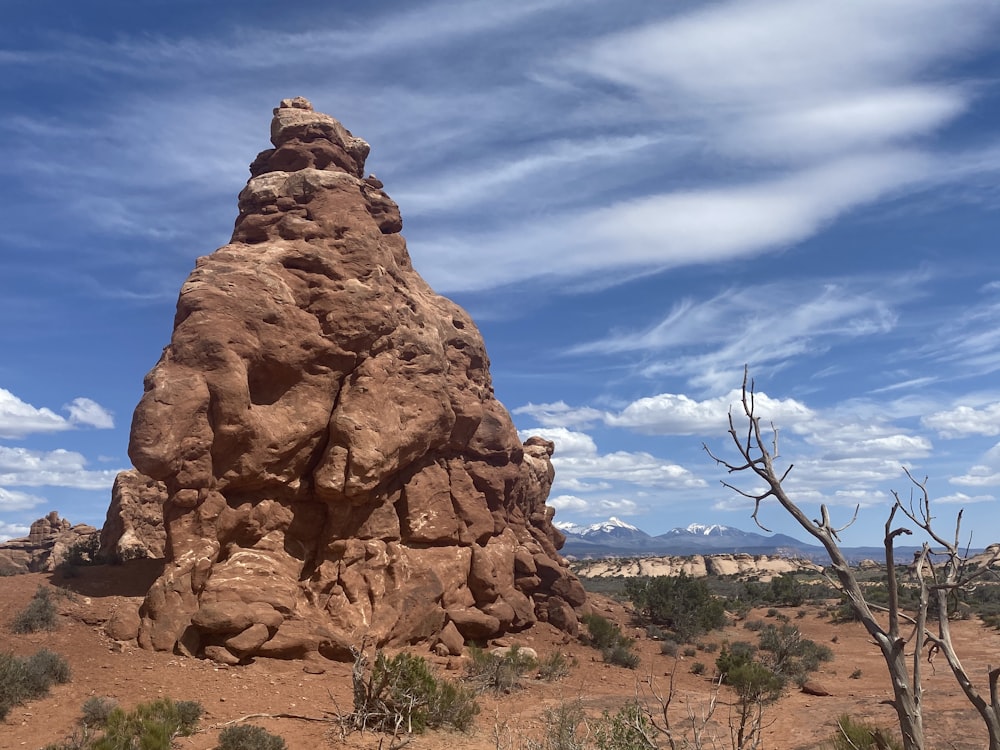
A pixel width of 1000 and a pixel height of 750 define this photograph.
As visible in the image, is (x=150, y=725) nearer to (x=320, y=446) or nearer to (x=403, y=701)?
(x=403, y=701)

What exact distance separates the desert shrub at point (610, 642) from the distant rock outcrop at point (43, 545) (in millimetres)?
19565

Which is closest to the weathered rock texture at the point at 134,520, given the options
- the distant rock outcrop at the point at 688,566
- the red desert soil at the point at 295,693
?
the red desert soil at the point at 295,693

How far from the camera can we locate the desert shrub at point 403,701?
11078mm

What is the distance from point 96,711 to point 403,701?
4382 mm

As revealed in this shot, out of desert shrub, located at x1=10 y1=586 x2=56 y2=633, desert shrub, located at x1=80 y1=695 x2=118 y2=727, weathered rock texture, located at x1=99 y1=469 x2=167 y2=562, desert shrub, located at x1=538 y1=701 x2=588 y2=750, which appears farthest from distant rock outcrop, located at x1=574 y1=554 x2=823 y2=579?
desert shrub, located at x1=538 y1=701 x2=588 y2=750

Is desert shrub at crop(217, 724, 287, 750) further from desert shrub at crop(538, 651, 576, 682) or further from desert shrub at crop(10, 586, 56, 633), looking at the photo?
desert shrub at crop(538, 651, 576, 682)

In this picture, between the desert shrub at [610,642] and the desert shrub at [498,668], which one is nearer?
the desert shrub at [498,668]

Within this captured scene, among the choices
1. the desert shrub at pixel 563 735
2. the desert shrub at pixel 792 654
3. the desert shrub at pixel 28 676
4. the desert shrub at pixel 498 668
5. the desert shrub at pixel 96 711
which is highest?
the desert shrub at pixel 563 735

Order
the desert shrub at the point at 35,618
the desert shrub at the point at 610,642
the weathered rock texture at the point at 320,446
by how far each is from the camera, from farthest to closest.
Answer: the desert shrub at the point at 610,642, the weathered rock texture at the point at 320,446, the desert shrub at the point at 35,618

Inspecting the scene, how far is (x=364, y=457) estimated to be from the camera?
54.4ft

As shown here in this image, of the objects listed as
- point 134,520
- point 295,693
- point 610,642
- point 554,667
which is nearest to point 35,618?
point 295,693

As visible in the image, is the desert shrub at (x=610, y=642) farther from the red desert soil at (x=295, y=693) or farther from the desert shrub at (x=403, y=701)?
the desert shrub at (x=403, y=701)

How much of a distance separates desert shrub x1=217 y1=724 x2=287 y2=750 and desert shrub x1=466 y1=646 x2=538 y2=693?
5277mm

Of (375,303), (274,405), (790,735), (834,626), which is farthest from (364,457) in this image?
(834,626)
